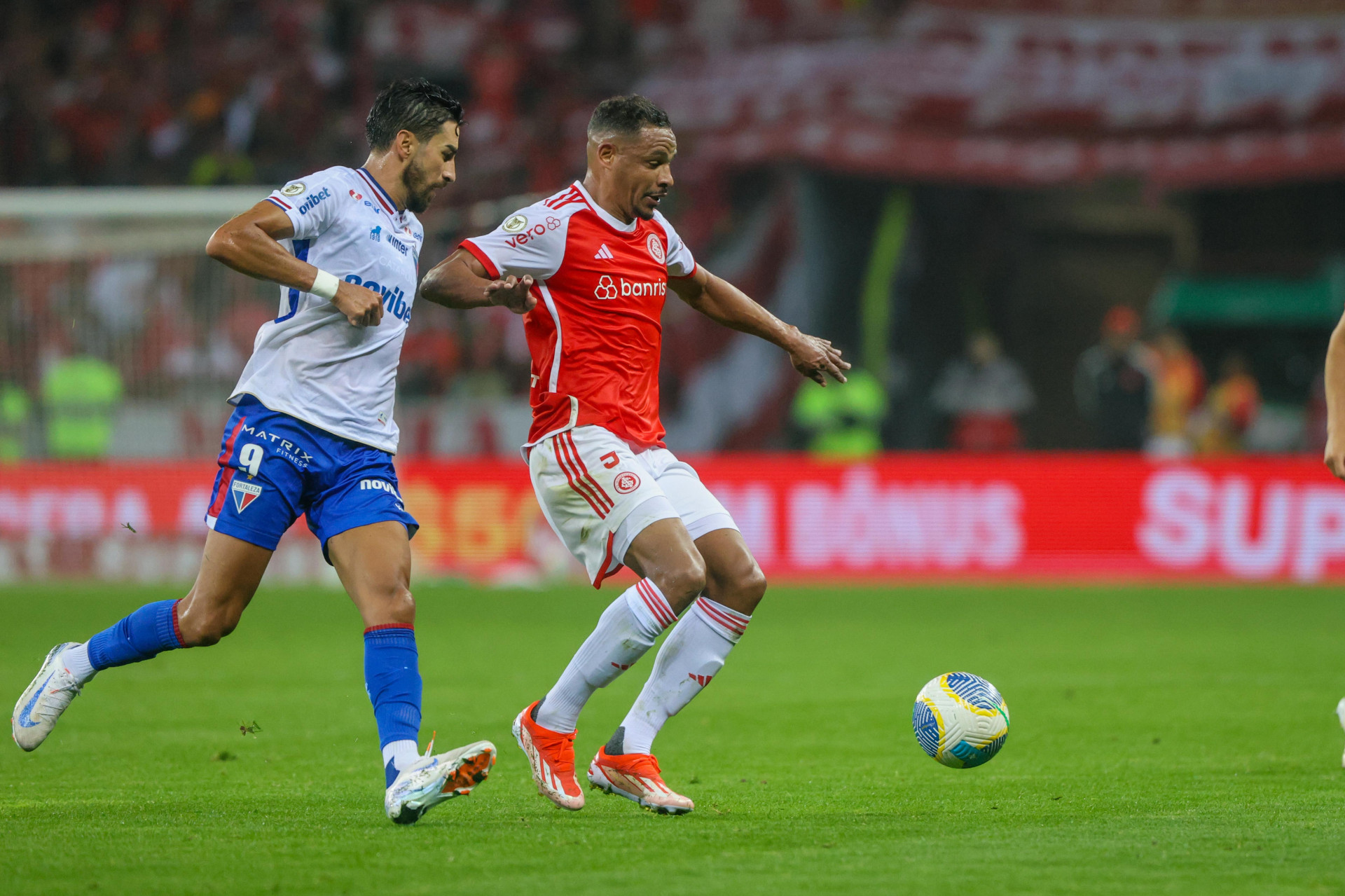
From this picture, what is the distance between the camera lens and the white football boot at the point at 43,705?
532 centimetres

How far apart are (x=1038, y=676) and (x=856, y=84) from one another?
1253 cm

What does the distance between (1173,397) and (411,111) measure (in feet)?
46.5

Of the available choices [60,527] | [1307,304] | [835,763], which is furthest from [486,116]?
[835,763]

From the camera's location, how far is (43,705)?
5.32 m

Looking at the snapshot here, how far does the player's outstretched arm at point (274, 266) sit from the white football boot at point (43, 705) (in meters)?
1.45

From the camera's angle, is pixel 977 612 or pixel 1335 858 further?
pixel 977 612

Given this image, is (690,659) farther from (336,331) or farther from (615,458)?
(336,331)

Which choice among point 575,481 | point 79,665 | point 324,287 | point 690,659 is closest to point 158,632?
point 79,665

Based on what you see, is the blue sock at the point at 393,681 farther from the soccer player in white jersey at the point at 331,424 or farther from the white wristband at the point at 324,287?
the white wristband at the point at 324,287

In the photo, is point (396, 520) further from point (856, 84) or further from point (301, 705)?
point (856, 84)

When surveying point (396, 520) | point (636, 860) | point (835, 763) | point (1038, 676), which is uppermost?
point (396, 520)

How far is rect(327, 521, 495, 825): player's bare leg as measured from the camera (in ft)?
15.9

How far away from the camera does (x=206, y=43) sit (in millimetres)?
22422

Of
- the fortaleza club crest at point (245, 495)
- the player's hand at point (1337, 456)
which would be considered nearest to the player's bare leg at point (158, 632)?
the fortaleza club crest at point (245, 495)
